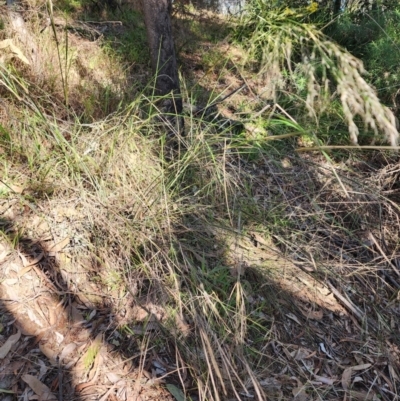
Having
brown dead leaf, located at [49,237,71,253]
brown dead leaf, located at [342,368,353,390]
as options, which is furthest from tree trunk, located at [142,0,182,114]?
brown dead leaf, located at [342,368,353,390]

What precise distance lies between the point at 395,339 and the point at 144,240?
1.47 m

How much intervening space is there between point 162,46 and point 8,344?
195cm

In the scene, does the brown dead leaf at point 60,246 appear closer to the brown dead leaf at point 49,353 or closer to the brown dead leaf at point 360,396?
the brown dead leaf at point 49,353

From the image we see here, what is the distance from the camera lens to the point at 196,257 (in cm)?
194

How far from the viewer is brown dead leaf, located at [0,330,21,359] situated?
151cm

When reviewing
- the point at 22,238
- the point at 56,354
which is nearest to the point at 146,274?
the point at 56,354

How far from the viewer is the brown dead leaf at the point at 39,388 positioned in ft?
4.69

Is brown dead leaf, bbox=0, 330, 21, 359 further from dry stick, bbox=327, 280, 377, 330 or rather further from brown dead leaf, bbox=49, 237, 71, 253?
dry stick, bbox=327, 280, 377, 330

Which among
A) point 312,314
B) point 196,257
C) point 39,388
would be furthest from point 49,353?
point 312,314

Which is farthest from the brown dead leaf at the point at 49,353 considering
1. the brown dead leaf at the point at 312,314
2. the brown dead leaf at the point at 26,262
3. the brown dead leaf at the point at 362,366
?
the brown dead leaf at the point at 362,366

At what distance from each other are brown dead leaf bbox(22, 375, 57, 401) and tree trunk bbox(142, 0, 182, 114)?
1.57 meters

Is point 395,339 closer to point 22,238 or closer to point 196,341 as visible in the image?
point 196,341

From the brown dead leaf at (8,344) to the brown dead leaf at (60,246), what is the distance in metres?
0.42

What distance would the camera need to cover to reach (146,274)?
1.81 m
